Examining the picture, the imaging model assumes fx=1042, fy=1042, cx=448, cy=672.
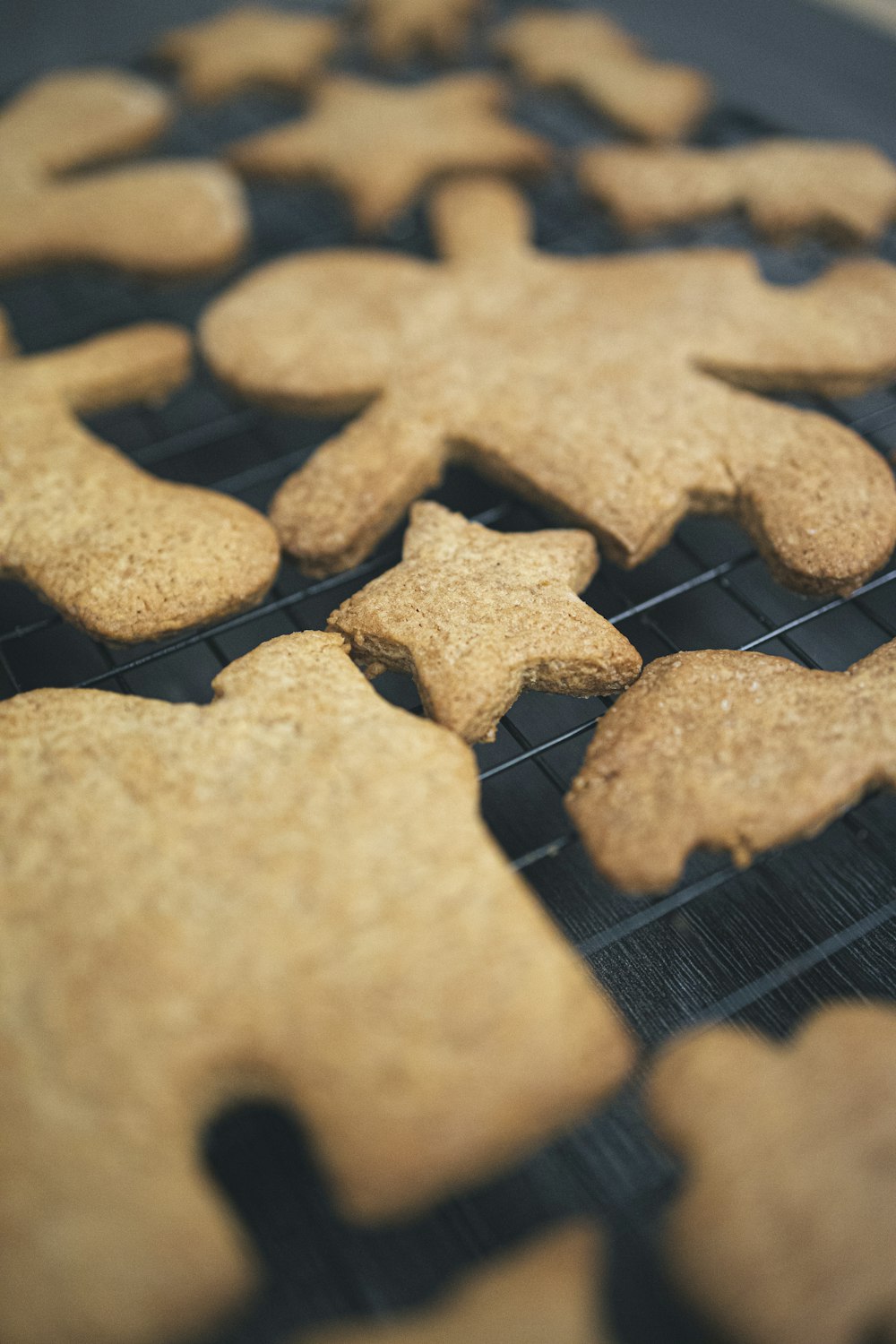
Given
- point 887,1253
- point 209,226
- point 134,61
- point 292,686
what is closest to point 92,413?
point 209,226

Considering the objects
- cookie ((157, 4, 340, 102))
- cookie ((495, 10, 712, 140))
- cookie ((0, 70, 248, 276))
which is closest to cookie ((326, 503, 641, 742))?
cookie ((0, 70, 248, 276))

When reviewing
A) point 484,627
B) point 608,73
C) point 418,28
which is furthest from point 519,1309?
point 418,28

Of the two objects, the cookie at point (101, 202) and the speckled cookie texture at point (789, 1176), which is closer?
the speckled cookie texture at point (789, 1176)

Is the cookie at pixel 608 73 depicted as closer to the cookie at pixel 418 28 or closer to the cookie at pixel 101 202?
the cookie at pixel 418 28

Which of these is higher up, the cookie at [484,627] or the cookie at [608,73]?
the cookie at [608,73]

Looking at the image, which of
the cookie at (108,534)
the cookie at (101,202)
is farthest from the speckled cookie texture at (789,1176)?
the cookie at (101,202)

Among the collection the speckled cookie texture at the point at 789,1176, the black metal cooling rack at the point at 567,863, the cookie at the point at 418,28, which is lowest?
the black metal cooling rack at the point at 567,863

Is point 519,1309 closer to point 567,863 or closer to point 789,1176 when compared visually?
point 789,1176
